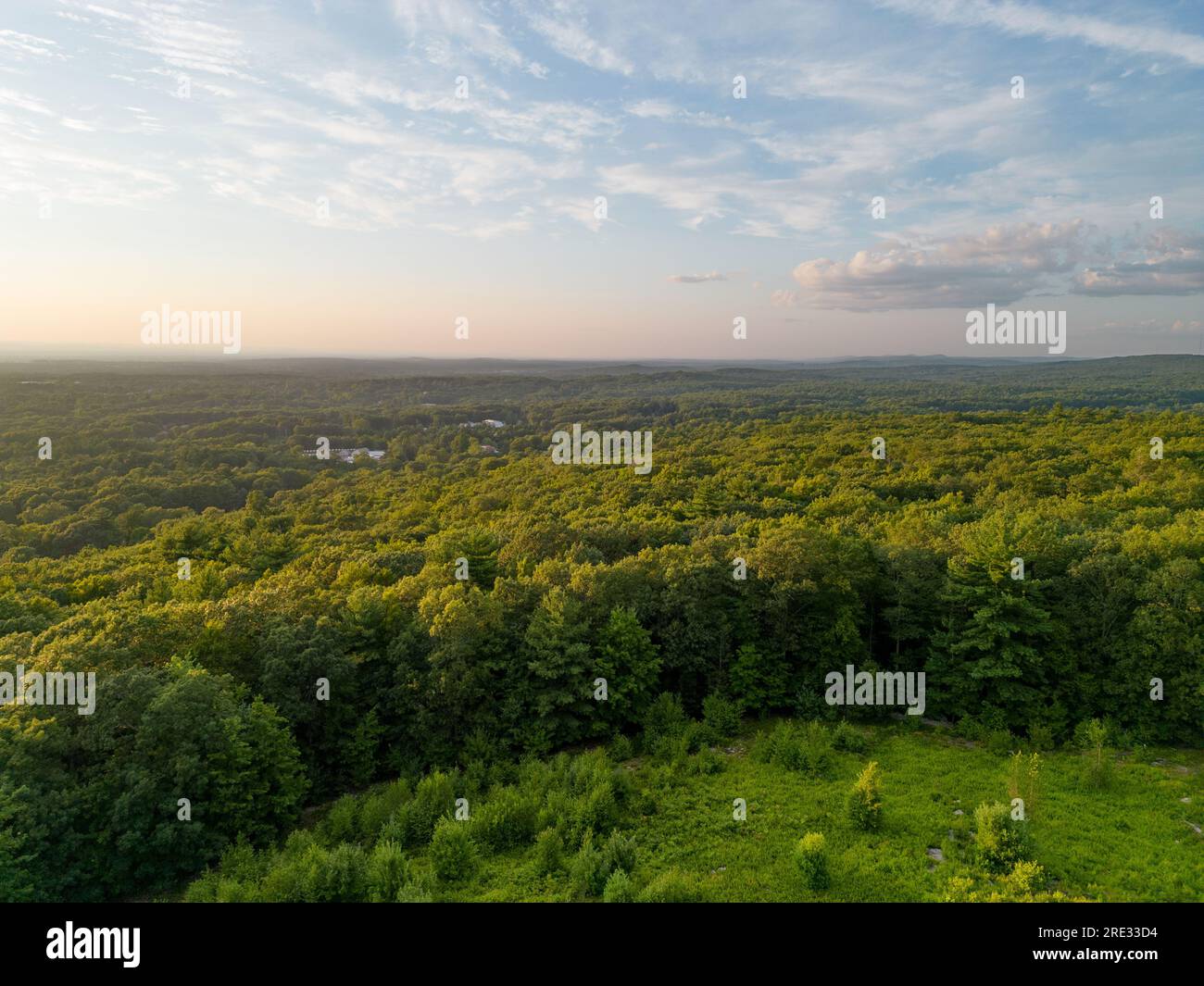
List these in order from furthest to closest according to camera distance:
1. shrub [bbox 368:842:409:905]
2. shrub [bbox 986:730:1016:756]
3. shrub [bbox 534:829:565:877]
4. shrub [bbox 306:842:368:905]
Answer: shrub [bbox 986:730:1016:756] → shrub [bbox 534:829:565:877] → shrub [bbox 368:842:409:905] → shrub [bbox 306:842:368:905]

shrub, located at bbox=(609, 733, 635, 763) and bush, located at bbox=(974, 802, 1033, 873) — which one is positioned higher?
bush, located at bbox=(974, 802, 1033, 873)

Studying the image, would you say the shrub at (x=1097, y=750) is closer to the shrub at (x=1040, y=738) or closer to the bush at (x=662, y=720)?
the shrub at (x=1040, y=738)

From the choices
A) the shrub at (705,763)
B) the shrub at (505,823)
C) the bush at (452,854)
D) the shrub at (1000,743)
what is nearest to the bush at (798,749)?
the shrub at (705,763)

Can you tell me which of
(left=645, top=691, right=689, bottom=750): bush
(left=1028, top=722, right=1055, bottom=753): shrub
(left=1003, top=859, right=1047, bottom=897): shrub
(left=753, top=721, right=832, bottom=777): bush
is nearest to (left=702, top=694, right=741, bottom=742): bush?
(left=645, top=691, right=689, bottom=750): bush

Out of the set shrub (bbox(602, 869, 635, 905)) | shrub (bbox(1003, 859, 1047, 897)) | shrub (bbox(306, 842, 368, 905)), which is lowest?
shrub (bbox(306, 842, 368, 905))

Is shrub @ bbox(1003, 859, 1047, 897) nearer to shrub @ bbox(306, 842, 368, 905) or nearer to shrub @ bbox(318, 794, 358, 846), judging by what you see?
shrub @ bbox(306, 842, 368, 905)

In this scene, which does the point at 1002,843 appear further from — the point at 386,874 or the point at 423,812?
the point at 423,812

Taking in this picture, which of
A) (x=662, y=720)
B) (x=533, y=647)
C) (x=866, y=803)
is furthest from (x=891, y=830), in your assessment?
(x=533, y=647)
